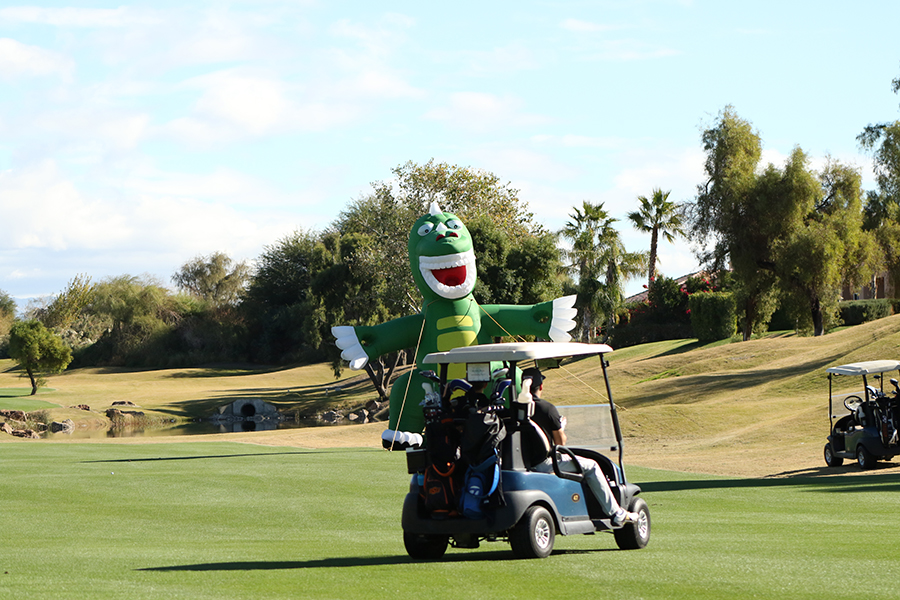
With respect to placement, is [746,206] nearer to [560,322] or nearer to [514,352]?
[560,322]

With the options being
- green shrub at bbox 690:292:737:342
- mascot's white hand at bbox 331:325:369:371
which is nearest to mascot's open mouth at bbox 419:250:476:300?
mascot's white hand at bbox 331:325:369:371

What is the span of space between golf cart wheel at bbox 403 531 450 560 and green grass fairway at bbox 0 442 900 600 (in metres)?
0.20

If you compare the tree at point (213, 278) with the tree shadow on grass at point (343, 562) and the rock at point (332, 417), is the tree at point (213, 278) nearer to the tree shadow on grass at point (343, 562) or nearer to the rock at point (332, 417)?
the rock at point (332, 417)

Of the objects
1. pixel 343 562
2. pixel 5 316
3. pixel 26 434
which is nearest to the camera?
pixel 343 562

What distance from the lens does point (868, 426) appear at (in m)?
20.7

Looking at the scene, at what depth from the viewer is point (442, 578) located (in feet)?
23.8

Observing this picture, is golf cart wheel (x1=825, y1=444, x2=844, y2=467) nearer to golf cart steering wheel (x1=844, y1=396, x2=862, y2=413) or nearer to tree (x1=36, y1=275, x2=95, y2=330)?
golf cart steering wheel (x1=844, y1=396, x2=862, y2=413)

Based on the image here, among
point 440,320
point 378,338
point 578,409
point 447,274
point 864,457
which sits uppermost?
point 447,274

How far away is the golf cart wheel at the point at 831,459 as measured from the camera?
2142 cm

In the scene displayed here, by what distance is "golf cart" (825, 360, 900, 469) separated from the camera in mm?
20109

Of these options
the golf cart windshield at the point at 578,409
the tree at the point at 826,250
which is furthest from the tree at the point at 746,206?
the golf cart windshield at the point at 578,409

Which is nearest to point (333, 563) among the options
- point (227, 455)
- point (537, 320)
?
point (537, 320)

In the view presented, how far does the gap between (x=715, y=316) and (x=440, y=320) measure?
125 ft

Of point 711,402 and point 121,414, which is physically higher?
point 711,402
